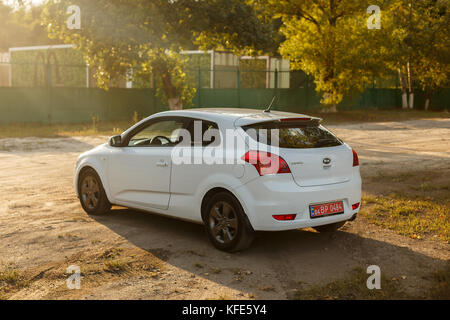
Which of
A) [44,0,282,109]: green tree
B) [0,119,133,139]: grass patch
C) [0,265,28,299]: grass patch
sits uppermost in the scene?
[44,0,282,109]: green tree

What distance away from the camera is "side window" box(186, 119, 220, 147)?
6766 mm

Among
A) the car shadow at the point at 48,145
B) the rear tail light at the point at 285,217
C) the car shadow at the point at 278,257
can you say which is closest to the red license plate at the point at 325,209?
the rear tail light at the point at 285,217

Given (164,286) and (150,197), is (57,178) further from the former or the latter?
(164,286)

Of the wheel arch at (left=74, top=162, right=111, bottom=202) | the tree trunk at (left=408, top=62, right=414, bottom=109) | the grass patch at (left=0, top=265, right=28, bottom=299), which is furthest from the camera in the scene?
the tree trunk at (left=408, top=62, right=414, bottom=109)

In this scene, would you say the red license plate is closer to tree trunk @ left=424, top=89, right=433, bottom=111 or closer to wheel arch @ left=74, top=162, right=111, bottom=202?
wheel arch @ left=74, top=162, right=111, bottom=202

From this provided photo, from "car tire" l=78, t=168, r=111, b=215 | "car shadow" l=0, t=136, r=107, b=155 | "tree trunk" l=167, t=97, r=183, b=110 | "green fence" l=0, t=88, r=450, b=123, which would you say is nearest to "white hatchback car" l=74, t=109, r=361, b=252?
"car tire" l=78, t=168, r=111, b=215

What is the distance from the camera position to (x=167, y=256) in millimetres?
6414

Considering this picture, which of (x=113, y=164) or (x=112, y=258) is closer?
(x=112, y=258)

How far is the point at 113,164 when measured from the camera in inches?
313

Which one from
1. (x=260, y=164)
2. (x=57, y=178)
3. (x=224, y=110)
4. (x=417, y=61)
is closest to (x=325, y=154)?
(x=260, y=164)

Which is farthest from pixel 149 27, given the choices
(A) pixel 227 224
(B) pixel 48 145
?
(A) pixel 227 224

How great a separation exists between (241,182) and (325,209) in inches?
38.2
